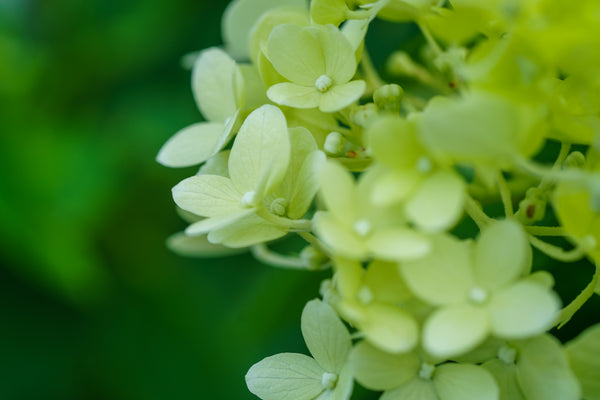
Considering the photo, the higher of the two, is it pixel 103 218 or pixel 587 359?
pixel 587 359

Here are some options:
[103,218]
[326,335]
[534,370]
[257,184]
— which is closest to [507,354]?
[534,370]

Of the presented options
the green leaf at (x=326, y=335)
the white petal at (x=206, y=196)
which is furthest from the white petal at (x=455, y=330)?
the white petal at (x=206, y=196)

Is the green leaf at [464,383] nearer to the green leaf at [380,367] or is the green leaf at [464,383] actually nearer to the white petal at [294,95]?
the green leaf at [380,367]

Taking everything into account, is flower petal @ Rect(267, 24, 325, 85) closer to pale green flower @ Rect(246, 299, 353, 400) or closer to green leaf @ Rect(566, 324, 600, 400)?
pale green flower @ Rect(246, 299, 353, 400)

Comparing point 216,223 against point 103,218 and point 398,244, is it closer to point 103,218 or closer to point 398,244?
point 398,244

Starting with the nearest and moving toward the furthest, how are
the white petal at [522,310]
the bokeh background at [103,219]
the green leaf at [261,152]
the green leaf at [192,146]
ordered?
the white petal at [522,310], the green leaf at [261,152], the green leaf at [192,146], the bokeh background at [103,219]

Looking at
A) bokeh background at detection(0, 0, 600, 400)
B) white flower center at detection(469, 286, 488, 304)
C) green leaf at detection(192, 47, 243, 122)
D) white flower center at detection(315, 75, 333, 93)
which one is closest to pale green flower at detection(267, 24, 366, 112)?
white flower center at detection(315, 75, 333, 93)

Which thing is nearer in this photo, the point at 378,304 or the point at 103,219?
the point at 378,304
